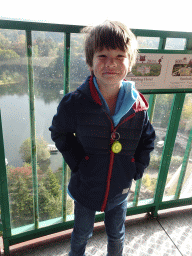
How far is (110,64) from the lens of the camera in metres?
1.25

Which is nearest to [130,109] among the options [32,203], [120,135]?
[120,135]

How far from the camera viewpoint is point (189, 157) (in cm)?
229

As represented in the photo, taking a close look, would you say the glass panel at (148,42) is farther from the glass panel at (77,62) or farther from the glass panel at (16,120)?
the glass panel at (16,120)

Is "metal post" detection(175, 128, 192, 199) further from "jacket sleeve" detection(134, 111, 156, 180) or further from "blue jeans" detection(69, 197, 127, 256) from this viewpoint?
"blue jeans" detection(69, 197, 127, 256)

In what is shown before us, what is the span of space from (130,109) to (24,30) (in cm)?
80

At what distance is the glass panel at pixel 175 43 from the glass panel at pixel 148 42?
8 centimetres

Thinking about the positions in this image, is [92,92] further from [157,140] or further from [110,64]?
[157,140]

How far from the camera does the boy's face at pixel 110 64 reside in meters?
1.27

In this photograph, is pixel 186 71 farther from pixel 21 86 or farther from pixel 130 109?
pixel 21 86

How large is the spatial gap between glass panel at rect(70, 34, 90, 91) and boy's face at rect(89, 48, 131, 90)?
318mm

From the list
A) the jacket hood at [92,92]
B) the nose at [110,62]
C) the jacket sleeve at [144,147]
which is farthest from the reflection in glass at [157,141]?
the nose at [110,62]

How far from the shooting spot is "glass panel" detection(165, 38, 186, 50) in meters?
1.76

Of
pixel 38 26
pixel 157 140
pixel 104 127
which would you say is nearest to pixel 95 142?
pixel 104 127

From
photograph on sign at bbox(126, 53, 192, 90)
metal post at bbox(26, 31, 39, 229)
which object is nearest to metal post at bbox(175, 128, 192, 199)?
photograph on sign at bbox(126, 53, 192, 90)
